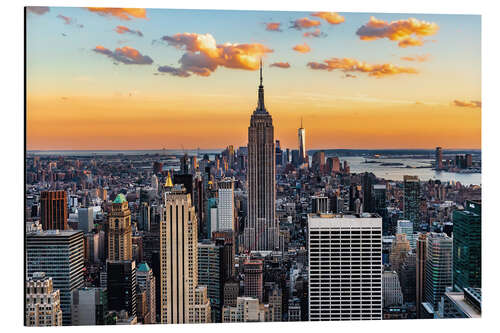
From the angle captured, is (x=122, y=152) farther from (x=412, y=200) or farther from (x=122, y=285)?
(x=412, y=200)

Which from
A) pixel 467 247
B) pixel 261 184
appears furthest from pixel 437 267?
pixel 261 184

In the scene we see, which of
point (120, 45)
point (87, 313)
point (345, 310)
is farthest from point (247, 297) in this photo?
point (120, 45)

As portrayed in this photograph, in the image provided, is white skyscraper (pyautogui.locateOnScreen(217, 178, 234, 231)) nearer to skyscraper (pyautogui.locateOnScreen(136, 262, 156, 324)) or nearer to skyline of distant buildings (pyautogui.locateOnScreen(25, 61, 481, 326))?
skyline of distant buildings (pyautogui.locateOnScreen(25, 61, 481, 326))

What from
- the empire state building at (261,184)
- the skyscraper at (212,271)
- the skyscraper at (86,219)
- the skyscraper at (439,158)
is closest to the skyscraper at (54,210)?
the skyscraper at (86,219)

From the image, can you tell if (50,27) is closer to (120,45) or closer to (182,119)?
(120,45)

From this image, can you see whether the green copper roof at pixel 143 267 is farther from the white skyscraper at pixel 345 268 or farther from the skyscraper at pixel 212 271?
the white skyscraper at pixel 345 268

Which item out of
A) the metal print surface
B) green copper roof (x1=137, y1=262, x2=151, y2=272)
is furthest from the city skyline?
green copper roof (x1=137, y1=262, x2=151, y2=272)
